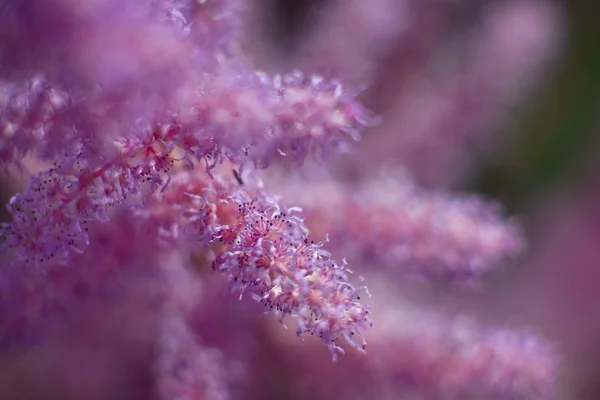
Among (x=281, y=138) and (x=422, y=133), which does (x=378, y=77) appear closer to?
(x=422, y=133)

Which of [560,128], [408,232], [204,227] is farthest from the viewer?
[560,128]

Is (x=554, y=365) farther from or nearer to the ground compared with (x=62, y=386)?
farther from the ground

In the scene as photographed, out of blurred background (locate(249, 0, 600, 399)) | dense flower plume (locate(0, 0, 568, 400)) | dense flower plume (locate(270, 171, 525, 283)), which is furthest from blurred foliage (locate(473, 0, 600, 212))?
dense flower plume (locate(270, 171, 525, 283))

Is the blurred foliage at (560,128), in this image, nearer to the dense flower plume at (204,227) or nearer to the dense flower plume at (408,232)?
the dense flower plume at (204,227)

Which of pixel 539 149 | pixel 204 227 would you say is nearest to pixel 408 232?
pixel 204 227

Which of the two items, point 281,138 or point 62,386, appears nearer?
point 281,138

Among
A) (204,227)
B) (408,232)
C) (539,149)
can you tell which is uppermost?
(539,149)

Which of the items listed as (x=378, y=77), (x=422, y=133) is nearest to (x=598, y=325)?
(x=422, y=133)

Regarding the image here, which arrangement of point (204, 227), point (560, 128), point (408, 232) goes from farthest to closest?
1. point (560, 128)
2. point (408, 232)
3. point (204, 227)

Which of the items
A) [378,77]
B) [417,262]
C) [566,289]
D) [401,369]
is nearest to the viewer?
[417,262]

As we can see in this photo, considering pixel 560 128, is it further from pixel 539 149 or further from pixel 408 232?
pixel 408 232
